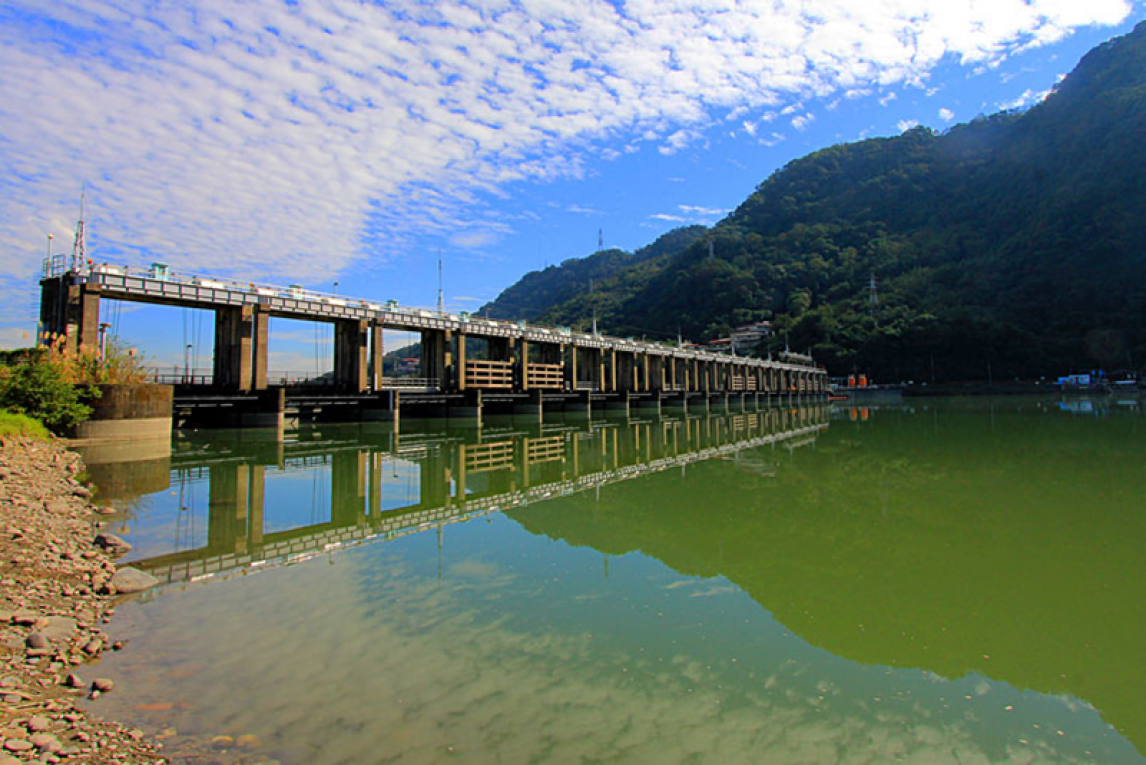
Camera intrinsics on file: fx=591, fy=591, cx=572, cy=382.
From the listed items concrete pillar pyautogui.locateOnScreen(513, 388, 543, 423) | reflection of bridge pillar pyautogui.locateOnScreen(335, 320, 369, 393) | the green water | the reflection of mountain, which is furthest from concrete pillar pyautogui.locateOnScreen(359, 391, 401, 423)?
the reflection of mountain

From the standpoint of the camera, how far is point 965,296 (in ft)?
422

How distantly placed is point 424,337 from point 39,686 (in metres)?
39.8

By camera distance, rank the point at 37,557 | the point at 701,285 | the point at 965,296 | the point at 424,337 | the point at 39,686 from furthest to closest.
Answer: the point at 701,285 → the point at 965,296 → the point at 424,337 → the point at 37,557 → the point at 39,686

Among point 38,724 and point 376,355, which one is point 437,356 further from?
point 38,724

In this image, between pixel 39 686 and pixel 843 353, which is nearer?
pixel 39 686

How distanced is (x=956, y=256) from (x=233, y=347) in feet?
528

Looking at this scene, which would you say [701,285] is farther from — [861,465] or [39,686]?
[39,686]

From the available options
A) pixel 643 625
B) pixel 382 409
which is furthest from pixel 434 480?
pixel 382 409

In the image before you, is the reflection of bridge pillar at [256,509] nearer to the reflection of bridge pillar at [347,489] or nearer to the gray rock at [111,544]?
the reflection of bridge pillar at [347,489]

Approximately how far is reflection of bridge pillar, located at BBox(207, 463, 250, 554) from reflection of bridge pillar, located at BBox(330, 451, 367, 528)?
1740 mm

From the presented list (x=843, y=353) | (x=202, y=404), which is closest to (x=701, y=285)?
(x=843, y=353)

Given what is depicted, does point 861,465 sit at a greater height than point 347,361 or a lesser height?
lesser

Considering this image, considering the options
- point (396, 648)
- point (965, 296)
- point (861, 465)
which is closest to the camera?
point (396, 648)

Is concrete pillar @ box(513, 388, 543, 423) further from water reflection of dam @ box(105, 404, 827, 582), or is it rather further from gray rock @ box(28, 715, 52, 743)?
gray rock @ box(28, 715, 52, 743)
